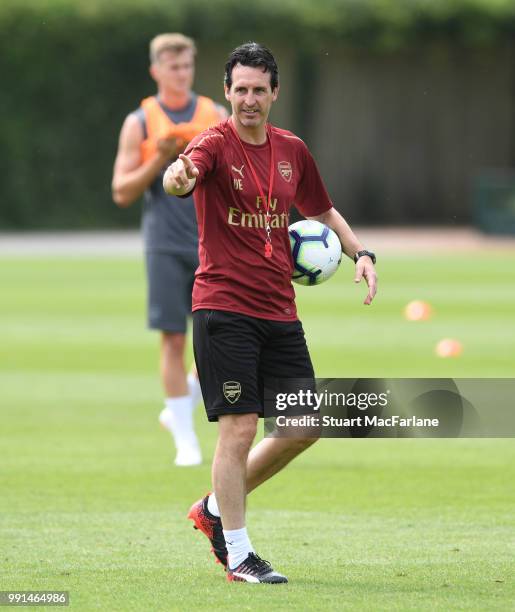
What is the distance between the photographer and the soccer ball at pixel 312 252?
7031mm

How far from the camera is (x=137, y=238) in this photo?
119 ft

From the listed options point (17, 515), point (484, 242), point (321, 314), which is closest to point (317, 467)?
point (17, 515)

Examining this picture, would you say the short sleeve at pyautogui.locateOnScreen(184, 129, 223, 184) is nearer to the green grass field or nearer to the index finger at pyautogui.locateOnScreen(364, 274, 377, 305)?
the index finger at pyautogui.locateOnScreen(364, 274, 377, 305)

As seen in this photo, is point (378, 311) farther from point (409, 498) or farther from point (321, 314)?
point (409, 498)

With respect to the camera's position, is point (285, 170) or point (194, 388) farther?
point (194, 388)

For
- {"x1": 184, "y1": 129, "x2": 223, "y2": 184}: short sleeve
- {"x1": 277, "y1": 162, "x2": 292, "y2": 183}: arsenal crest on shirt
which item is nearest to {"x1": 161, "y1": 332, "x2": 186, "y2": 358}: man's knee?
{"x1": 277, "y1": 162, "x2": 292, "y2": 183}: arsenal crest on shirt

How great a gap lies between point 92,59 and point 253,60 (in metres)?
32.9

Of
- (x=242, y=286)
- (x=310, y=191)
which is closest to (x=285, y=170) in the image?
(x=310, y=191)

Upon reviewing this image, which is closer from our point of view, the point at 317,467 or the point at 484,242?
the point at 317,467

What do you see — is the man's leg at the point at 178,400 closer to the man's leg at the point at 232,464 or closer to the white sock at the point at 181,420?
the white sock at the point at 181,420

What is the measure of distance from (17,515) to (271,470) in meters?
1.90

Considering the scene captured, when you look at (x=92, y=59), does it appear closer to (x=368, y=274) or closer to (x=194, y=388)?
(x=194, y=388)

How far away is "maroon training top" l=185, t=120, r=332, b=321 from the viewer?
21.9 ft

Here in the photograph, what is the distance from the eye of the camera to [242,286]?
6.70 meters
